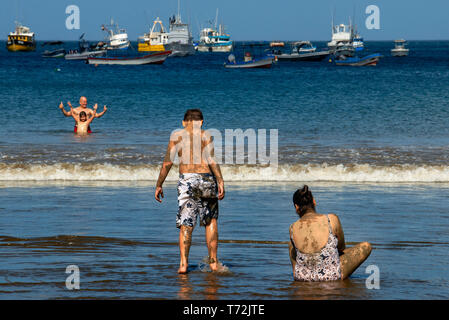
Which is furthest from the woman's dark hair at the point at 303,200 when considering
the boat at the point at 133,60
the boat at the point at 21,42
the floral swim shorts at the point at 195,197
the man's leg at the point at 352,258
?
the boat at the point at 21,42

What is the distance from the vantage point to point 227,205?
12.3 meters

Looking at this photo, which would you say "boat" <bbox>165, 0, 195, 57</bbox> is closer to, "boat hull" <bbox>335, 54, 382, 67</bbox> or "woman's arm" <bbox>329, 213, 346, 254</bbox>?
"boat hull" <bbox>335, 54, 382, 67</bbox>

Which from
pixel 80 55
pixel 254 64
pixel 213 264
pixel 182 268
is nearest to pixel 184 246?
pixel 182 268

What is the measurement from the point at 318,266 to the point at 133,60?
8826cm

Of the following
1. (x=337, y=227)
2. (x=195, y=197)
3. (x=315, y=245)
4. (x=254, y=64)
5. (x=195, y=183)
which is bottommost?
(x=315, y=245)

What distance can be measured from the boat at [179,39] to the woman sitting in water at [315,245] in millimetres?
135966

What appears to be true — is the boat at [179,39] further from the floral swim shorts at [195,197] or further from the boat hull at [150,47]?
the floral swim shorts at [195,197]

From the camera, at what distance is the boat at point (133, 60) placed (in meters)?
93.7

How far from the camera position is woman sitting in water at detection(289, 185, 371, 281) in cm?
710

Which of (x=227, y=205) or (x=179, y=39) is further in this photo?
(x=179, y=39)

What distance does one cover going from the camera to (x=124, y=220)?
35.8 feet

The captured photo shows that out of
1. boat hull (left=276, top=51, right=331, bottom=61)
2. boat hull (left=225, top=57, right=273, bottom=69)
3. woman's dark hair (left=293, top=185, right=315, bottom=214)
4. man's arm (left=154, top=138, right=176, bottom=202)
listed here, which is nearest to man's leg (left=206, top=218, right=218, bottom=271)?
man's arm (left=154, top=138, right=176, bottom=202)

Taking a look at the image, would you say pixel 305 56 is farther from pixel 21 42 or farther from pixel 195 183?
pixel 195 183

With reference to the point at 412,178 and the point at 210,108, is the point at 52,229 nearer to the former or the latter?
the point at 412,178
